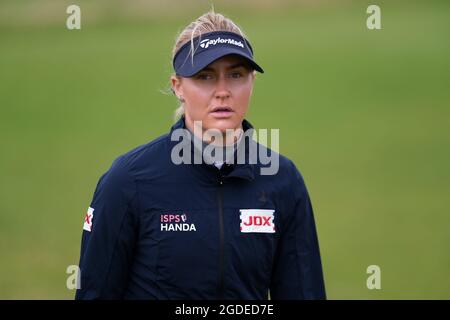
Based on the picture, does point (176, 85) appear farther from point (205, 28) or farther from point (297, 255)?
point (297, 255)

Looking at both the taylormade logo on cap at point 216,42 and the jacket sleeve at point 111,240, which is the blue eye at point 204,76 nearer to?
the taylormade logo on cap at point 216,42

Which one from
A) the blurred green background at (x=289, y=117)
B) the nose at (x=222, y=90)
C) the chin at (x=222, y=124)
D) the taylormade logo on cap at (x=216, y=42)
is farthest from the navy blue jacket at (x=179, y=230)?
the blurred green background at (x=289, y=117)

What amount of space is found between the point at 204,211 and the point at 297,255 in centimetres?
44

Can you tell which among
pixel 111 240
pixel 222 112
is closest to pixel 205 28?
pixel 222 112

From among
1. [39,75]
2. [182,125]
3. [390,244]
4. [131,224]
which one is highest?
[39,75]

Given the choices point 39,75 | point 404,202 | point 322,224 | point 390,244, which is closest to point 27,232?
point 322,224

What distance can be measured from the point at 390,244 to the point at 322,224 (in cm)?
94

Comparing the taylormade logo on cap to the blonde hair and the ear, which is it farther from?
the ear

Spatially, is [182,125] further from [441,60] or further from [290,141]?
[441,60]

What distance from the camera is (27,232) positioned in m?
10.5

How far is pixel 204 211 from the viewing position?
354cm

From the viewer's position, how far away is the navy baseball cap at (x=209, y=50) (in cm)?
355

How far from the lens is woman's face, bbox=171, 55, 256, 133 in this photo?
141 inches

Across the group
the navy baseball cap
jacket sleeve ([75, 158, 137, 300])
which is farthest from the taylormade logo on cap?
jacket sleeve ([75, 158, 137, 300])
